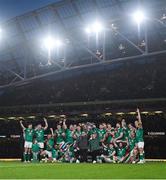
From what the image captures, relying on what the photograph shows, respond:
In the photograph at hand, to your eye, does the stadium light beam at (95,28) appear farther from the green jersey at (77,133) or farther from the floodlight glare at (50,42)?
the green jersey at (77,133)

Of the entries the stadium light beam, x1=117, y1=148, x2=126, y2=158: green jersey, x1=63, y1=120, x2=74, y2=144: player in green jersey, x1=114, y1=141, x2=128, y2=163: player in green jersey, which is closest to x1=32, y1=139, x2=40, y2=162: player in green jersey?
x1=63, y1=120, x2=74, y2=144: player in green jersey

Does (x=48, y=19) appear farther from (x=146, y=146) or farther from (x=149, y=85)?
(x=146, y=146)

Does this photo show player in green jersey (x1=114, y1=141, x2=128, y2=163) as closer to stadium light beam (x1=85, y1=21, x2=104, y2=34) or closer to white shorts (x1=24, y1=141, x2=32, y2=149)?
white shorts (x1=24, y1=141, x2=32, y2=149)

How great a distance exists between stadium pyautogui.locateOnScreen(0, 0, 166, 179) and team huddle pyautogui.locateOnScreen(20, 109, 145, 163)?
0.17 feet

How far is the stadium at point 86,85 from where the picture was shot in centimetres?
2111

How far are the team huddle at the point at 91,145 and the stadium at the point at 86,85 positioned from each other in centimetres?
5

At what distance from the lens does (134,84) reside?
31.9m

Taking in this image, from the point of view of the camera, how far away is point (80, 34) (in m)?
27.8

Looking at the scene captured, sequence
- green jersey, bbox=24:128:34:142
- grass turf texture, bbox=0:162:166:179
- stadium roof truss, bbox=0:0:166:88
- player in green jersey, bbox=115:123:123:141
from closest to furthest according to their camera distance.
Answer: grass turf texture, bbox=0:162:166:179 → player in green jersey, bbox=115:123:123:141 → green jersey, bbox=24:128:34:142 → stadium roof truss, bbox=0:0:166:88

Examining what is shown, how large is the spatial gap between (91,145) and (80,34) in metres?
10.2

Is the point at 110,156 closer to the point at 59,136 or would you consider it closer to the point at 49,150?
the point at 59,136

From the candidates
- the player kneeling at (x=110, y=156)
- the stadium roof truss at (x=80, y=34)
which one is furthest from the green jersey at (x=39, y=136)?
the stadium roof truss at (x=80, y=34)

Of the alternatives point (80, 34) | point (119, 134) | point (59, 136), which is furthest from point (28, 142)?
point (80, 34)

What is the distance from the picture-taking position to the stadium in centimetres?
2111
